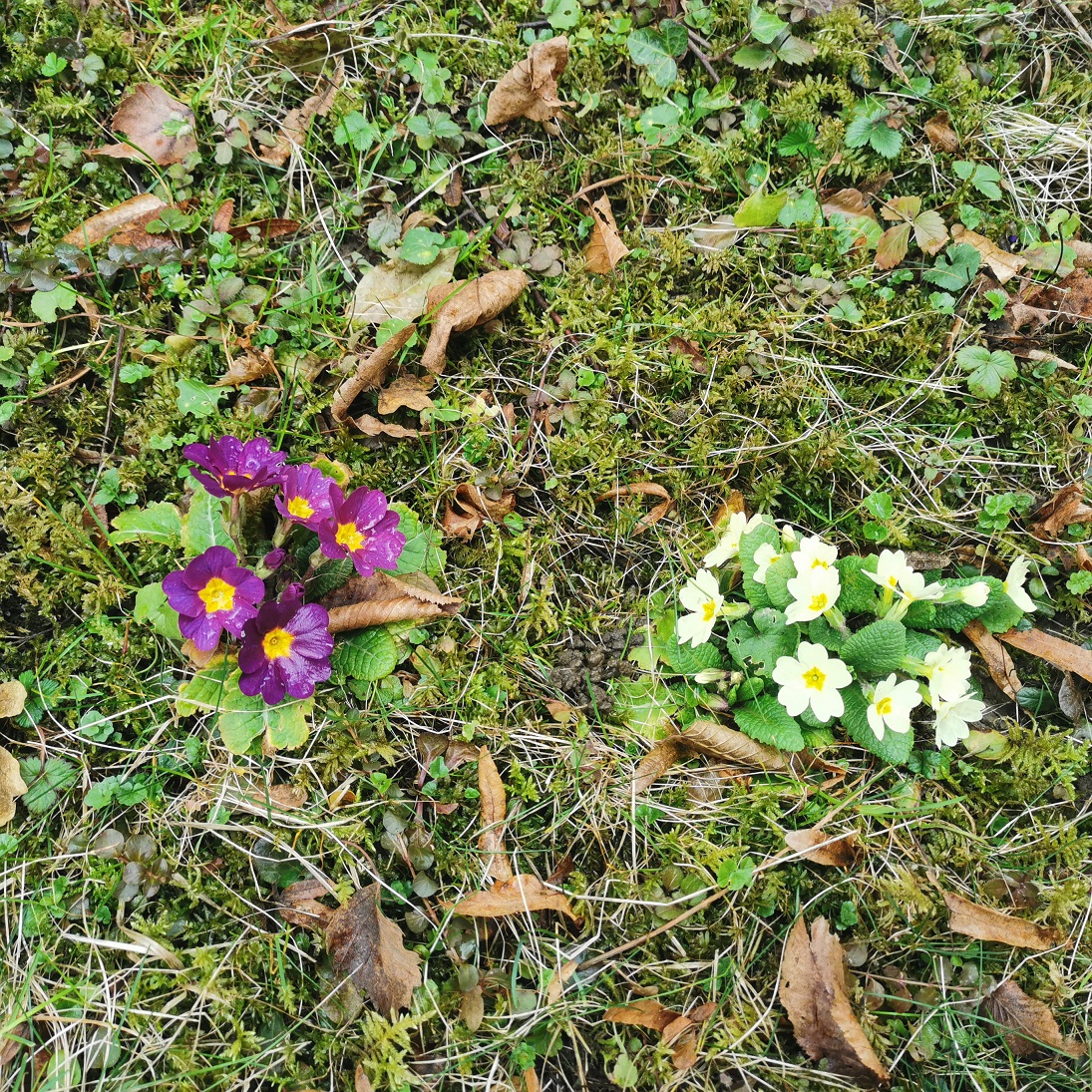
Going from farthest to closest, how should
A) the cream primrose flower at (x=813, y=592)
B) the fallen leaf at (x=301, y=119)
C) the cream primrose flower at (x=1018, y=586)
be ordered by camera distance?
the fallen leaf at (x=301, y=119), the cream primrose flower at (x=1018, y=586), the cream primrose flower at (x=813, y=592)

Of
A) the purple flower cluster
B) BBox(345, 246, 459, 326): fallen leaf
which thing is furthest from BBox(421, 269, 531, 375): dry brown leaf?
the purple flower cluster

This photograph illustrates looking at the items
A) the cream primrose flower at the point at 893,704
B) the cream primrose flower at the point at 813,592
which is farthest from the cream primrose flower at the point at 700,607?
the cream primrose flower at the point at 893,704

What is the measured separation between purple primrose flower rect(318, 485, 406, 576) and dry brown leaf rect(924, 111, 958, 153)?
2455 mm

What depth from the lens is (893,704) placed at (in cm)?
236

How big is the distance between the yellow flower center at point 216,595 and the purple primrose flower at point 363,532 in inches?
10.9

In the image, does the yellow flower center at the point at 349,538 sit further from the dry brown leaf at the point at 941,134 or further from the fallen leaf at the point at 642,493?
the dry brown leaf at the point at 941,134

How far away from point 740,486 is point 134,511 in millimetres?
1937

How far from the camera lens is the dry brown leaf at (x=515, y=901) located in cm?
227

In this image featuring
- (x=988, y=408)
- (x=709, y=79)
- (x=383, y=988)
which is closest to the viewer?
(x=383, y=988)

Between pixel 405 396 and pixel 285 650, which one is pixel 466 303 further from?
pixel 285 650

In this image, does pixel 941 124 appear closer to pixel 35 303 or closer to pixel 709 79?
pixel 709 79

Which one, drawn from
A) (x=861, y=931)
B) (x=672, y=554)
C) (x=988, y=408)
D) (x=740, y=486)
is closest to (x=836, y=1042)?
(x=861, y=931)

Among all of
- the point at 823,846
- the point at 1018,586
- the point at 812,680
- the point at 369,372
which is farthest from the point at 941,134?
the point at 823,846

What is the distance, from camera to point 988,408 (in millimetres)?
2865
